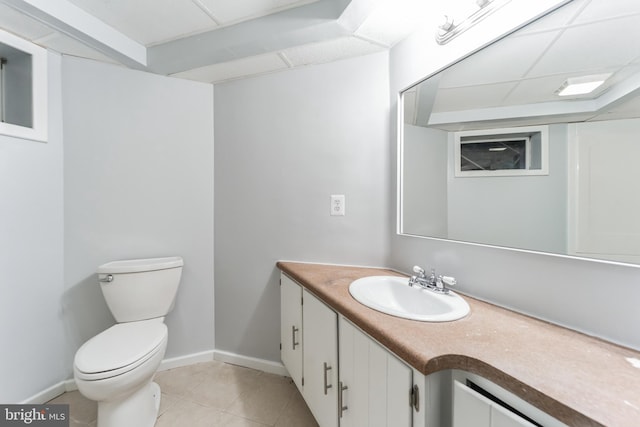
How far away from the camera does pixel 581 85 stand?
0.77m

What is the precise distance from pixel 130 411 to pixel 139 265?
0.74 metres

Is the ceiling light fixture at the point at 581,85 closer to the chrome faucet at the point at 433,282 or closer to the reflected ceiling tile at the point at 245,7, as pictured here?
the chrome faucet at the point at 433,282

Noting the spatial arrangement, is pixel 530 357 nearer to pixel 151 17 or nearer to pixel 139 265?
pixel 139 265

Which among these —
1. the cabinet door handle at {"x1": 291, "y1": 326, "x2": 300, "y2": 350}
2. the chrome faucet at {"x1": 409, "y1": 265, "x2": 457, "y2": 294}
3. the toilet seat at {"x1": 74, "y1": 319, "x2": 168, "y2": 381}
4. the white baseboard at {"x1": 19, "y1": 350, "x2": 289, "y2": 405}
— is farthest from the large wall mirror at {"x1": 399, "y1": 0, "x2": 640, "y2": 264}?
the toilet seat at {"x1": 74, "y1": 319, "x2": 168, "y2": 381}

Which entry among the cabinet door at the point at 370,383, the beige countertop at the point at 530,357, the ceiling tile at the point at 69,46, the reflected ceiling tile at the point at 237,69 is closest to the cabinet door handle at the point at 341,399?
the cabinet door at the point at 370,383

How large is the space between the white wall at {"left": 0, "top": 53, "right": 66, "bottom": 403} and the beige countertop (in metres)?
1.84

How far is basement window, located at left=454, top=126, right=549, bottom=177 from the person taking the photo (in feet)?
2.89

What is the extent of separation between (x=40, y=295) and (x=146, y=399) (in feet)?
3.05

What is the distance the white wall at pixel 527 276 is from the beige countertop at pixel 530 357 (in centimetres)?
5

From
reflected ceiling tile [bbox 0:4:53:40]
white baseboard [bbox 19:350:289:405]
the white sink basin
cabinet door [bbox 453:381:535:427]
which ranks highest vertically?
reflected ceiling tile [bbox 0:4:53:40]

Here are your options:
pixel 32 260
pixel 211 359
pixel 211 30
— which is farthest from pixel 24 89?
pixel 211 359

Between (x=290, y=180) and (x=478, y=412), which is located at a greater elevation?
(x=290, y=180)

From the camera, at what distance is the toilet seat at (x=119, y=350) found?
106 cm

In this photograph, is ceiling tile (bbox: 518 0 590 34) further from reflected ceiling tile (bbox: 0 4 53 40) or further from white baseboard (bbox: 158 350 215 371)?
white baseboard (bbox: 158 350 215 371)
